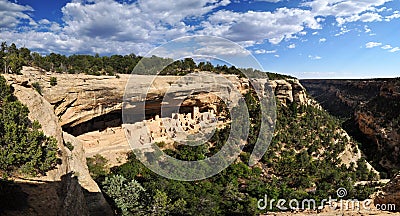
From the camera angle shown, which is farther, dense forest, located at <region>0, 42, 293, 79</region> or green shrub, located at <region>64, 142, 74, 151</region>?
dense forest, located at <region>0, 42, 293, 79</region>

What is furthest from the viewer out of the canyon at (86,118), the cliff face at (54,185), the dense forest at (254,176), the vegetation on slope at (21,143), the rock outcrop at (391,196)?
the dense forest at (254,176)

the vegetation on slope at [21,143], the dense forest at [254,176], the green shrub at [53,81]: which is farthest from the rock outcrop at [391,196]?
the green shrub at [53,81]

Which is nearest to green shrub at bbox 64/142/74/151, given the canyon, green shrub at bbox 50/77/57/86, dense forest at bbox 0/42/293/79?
the canyon

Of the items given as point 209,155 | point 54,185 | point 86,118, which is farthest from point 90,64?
point 54,185

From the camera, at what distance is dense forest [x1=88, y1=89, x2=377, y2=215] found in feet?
48.6

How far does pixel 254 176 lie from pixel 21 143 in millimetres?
16254

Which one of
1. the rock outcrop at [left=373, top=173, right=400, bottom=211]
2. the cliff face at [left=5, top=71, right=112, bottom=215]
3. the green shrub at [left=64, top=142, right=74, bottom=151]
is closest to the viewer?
the cliff face at [left=5, top=71, right=112, bottom=215]

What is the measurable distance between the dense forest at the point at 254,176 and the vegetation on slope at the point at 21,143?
5471 mm

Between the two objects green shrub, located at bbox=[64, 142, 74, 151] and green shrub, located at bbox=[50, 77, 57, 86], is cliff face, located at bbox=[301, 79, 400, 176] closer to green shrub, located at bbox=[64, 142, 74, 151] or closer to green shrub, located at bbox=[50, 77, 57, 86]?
green shrub, located at bbox=[64, 142, 74, 151]

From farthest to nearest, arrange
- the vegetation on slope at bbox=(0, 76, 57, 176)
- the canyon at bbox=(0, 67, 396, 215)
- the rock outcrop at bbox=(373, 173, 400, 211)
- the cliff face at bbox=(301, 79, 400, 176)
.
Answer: the cliff face at bbox=(301, 79, 400, 176)
the rock outcrop at bbox=(373, 173, 400, 211)
the canyon at bbox=(0, 67, 396, 215)
the vegetation on slope at bbox=(0, 76, 57, 176)

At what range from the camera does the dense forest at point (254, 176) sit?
48.6 feet

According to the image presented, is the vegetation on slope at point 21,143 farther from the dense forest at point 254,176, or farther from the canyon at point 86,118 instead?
the dense forest at point 254,176

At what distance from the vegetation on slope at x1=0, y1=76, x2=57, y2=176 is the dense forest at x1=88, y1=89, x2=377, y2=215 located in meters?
5.47

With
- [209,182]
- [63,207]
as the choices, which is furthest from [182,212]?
[63,207]
